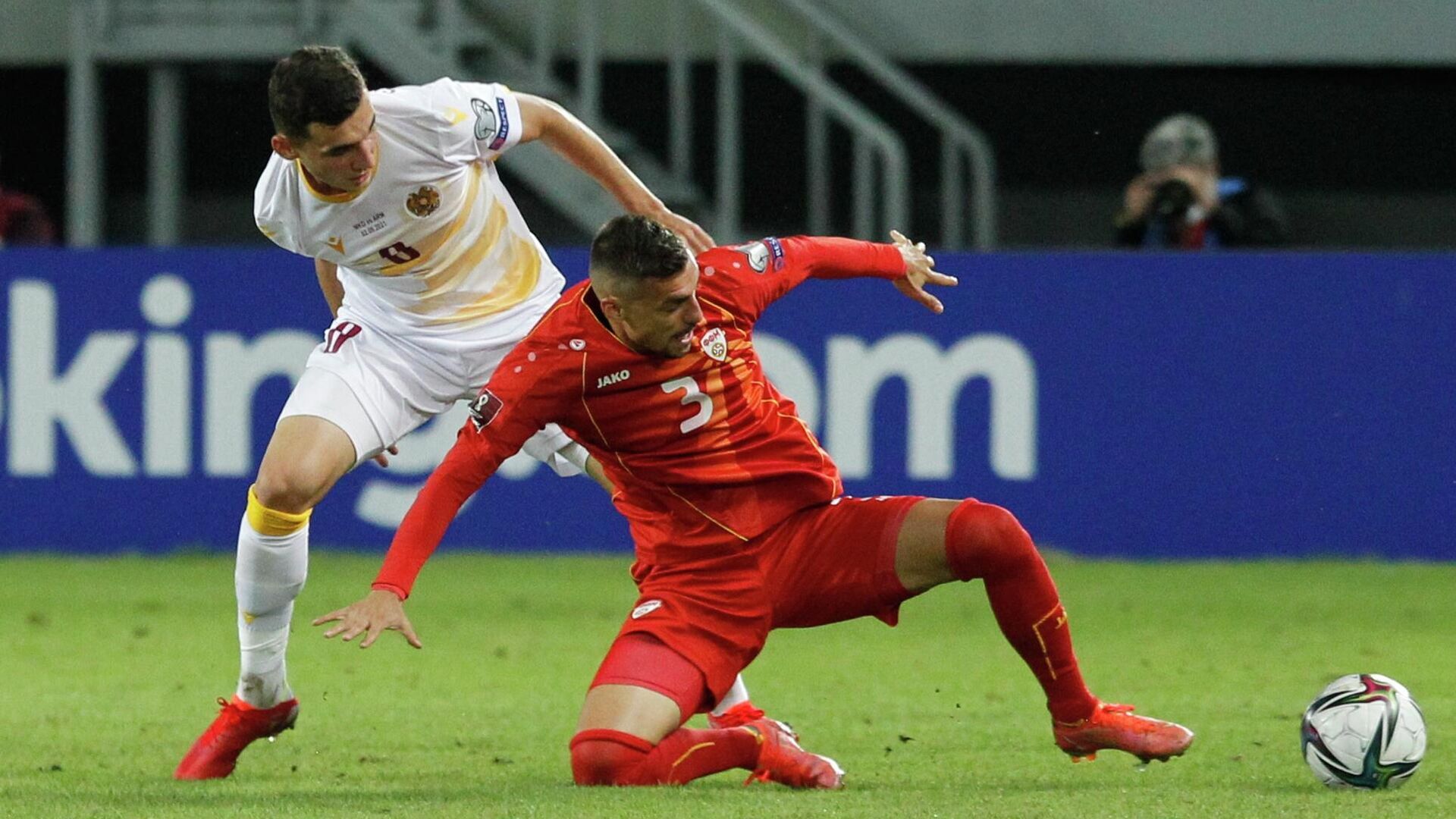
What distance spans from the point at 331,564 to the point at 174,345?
1141 mm

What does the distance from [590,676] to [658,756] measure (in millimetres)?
2096

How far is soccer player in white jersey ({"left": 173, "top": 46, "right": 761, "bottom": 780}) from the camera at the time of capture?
5230mm

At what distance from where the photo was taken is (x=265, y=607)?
212 inches

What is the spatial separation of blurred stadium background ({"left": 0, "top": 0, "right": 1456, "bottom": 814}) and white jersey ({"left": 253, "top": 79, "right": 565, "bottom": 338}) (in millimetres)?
1220

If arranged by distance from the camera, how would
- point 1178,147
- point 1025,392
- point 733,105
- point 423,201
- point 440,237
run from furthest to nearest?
point 733,105, point 1178,147, point 1025,392, point 440,237, point 423,201

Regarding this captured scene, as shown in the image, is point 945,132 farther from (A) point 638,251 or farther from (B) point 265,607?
(A) point 638,251

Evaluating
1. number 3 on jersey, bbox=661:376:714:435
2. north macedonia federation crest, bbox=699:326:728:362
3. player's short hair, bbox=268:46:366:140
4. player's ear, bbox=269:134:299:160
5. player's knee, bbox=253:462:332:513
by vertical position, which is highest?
player's short hair, bbox=268:46:366:140

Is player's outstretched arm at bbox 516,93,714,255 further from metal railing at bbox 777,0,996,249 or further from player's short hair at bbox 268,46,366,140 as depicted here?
metal railing at bbox 777,0,996,249

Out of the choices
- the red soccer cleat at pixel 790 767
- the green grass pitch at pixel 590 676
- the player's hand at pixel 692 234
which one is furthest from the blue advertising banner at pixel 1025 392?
the red soccer cleat at pixel 790 767

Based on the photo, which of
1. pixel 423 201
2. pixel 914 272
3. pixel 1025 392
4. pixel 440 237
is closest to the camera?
pixel 914 272

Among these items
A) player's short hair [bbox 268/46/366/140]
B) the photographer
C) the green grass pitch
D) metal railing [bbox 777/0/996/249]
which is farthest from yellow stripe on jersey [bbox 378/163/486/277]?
metal railing [bbox 777/0/996/249]

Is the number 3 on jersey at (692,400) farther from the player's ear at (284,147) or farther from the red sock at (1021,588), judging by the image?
the player's ear at (284,147)

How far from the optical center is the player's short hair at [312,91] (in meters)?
5.04

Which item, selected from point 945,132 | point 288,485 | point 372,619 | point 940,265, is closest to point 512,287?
point 288,485
